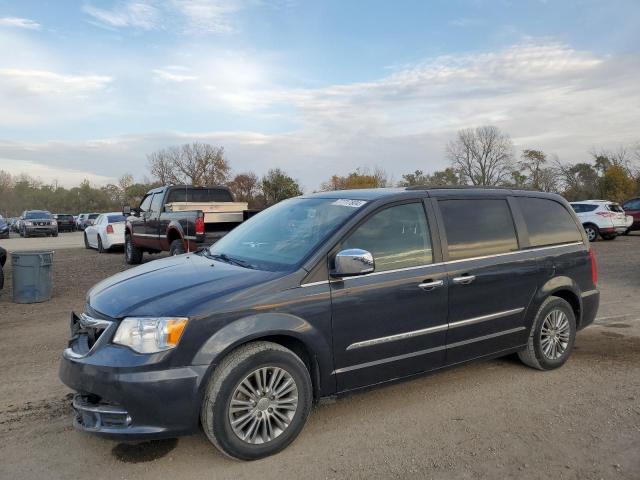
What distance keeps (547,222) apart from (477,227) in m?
1.05

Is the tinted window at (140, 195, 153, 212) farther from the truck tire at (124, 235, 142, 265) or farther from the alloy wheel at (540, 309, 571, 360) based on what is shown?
the alloy wheel at (540, 309, 571, 360)

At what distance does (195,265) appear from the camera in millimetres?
3984

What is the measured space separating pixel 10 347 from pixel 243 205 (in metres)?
6.23

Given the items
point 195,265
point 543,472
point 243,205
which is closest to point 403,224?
point 195,265

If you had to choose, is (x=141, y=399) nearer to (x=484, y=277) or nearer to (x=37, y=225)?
(x=484, y=277)

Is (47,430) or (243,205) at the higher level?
(243,205)

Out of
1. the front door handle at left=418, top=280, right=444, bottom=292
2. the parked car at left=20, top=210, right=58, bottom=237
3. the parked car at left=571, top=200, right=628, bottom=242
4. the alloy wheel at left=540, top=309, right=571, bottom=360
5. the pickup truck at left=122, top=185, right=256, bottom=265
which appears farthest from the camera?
the parked car at left=20, top=210, right=58, bottom=237

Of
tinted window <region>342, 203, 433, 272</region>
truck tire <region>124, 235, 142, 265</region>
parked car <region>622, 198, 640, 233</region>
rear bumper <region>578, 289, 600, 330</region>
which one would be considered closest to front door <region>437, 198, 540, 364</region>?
tinted window <region>342, 203, 433, 272</region>

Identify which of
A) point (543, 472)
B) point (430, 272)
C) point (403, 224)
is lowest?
point (543, 472)

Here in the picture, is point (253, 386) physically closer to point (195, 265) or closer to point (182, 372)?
point (182, 372)

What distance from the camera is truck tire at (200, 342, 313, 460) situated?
310 cm

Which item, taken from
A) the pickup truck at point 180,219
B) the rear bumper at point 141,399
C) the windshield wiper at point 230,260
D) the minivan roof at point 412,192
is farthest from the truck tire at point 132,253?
the rear bumper at point 141,399

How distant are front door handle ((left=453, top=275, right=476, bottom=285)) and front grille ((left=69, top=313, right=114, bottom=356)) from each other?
2562 mm

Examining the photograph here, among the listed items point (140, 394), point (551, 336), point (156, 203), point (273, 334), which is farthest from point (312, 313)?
point (156, 203)
